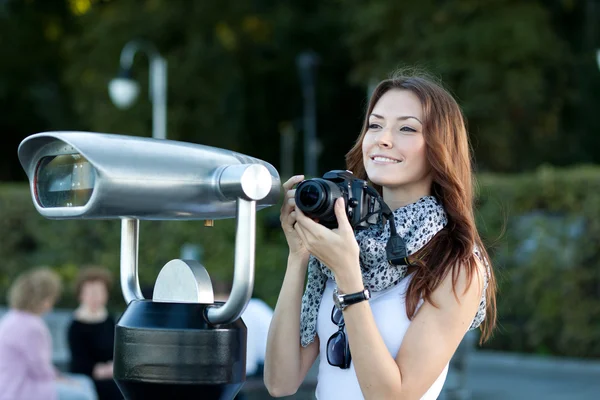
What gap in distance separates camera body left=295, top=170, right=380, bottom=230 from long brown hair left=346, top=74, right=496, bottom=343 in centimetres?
15

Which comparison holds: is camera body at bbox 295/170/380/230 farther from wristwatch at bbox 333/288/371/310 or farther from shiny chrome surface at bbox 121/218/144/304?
shiny chrome surface at bbox 121/218/144/304

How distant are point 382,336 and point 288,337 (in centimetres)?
25

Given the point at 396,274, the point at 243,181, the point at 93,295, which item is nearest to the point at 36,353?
the point at 93,295

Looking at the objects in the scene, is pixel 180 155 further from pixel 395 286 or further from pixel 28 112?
pixel 28 112

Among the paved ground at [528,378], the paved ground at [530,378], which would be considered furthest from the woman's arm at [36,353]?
the paved ground at [530,378]

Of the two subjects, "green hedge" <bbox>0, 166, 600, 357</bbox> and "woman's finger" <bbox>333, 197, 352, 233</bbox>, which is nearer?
"woman's finger" <bbox>333, 197, 352, 233</bbox>

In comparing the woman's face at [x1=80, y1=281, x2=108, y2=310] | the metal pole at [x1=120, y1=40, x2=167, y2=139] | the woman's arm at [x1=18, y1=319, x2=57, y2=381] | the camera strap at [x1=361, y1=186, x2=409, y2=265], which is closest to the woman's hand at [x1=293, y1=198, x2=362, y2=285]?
the camera strap at [x1=361, y1=186, x2=409, y2=265]

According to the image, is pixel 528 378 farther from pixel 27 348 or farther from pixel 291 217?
pixel 291 217

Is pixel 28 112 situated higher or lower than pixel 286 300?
higher

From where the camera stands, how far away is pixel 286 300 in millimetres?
2258

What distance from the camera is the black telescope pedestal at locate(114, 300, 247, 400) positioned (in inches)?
70.3

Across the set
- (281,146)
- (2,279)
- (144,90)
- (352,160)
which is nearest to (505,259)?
(2,279)

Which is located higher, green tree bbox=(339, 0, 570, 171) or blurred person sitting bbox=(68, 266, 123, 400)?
green tree bbox=(339, 0, 570, 171)

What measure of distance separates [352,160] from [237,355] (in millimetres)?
765
